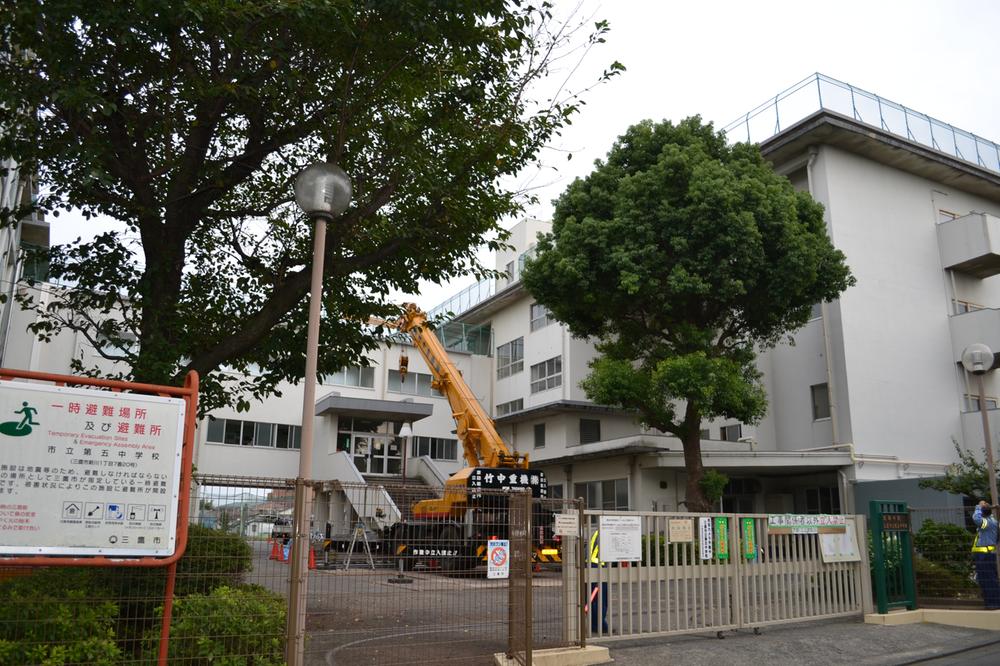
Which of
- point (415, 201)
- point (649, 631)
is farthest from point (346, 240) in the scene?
point (649, 631)

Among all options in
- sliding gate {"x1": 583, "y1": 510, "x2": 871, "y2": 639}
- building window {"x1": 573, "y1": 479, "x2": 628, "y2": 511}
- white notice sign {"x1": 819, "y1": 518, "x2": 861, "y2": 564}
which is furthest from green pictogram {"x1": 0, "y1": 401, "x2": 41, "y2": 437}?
building window {"x1": 573, "y1": 479, "x2": 628, "y2": 511}

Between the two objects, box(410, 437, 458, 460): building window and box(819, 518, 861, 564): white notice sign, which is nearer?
box(819, 518, 861, 564): white notice sign

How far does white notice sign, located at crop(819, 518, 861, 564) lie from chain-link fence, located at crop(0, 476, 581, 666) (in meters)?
5.41

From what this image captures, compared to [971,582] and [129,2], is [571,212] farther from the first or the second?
[129,2]

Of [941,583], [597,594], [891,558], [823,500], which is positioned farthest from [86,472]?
[823,500]

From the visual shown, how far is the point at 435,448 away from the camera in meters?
36.2

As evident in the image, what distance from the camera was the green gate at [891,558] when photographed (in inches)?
488

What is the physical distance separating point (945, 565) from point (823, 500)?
41.3 feet

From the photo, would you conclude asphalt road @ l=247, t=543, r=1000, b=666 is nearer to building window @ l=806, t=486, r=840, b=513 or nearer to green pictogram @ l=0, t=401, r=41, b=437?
green pictogram @ l=0, t=401, r=41, b=437

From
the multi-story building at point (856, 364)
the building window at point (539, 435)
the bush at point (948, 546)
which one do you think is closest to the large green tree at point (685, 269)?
the multi-story building at point (856, 364)

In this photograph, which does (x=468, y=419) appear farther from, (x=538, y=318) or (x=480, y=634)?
(x=480, y=634)

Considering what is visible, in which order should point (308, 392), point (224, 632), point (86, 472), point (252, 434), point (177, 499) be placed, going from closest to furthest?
1. point (86, 472)
2. point (177, 499)
3. point (224, 632)
4. point (308, 392)
5. point (252, 434)

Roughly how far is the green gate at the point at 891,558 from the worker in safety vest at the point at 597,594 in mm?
5625

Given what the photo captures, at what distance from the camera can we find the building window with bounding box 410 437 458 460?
35.6 meters
